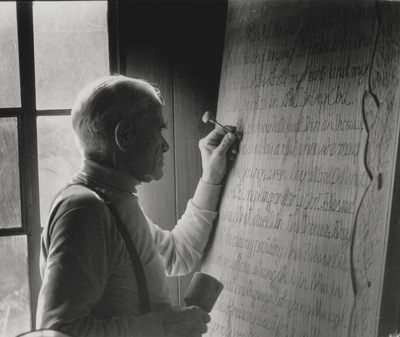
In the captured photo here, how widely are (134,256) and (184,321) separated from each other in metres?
0.16

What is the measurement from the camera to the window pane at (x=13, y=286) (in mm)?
1255

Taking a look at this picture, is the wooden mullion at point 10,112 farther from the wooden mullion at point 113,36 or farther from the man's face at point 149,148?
the man's face at point 149,148

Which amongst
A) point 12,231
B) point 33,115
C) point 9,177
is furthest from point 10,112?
point 12,231

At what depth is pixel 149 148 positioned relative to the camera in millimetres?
950

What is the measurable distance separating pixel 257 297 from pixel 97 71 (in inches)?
25.5

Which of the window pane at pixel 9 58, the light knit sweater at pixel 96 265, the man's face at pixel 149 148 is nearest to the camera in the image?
the light knit sweater at pixel 96 265

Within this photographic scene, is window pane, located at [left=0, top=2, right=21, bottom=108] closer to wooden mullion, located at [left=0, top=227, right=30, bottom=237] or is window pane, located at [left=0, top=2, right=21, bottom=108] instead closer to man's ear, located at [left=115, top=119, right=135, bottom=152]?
wooden mullion, located at [left=0, top=227, right=30, bottom=237]

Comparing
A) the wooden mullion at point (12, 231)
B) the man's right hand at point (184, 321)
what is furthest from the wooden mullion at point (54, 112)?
the man's right hand at point (184, 321)

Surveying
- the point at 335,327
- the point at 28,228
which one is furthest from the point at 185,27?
the point at 335,327

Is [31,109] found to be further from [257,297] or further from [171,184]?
[257,297]

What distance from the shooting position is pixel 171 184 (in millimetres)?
1288

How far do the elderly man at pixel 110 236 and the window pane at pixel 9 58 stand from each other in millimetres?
377

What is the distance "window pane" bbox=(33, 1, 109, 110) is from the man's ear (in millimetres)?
383

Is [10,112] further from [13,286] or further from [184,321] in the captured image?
[184,321]
